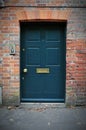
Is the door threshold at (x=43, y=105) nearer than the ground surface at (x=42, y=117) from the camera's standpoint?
No

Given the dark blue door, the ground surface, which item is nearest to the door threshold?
the ground surface

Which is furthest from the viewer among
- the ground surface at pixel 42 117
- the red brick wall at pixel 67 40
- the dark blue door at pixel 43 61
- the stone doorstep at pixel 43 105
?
the dark blue door at pixel 43 61

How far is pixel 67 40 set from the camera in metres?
8.06

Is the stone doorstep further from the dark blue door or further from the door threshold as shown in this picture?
the dark blue door

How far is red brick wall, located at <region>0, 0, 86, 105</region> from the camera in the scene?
798 cm

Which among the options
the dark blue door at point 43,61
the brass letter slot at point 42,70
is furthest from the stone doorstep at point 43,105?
the brass letter slot at point 42,70

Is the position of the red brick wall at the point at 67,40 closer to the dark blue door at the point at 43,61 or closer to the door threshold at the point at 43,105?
the door threshold at the point at 43,105

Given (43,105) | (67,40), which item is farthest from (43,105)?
(67,40)

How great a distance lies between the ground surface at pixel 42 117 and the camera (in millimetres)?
6616

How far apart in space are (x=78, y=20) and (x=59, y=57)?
1.18m

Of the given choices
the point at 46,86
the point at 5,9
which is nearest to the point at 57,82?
the point at 46,86

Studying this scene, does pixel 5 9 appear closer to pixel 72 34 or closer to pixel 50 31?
pixel 50 31

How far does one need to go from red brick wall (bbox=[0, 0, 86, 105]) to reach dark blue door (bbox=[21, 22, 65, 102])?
326mm

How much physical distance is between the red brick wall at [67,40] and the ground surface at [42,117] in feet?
1.34
